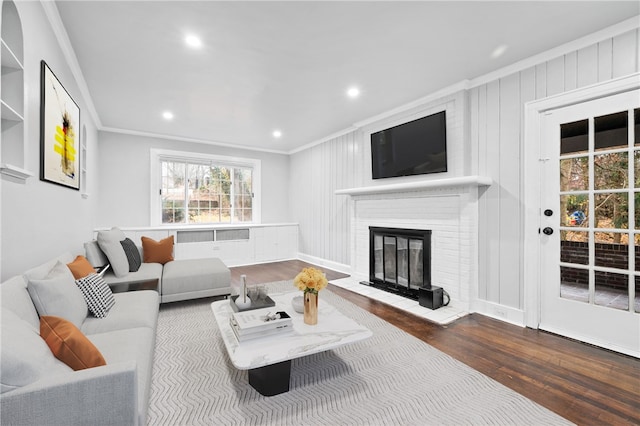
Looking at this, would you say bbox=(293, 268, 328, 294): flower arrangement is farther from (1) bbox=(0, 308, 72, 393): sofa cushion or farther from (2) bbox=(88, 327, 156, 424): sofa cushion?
(1) bbox=(0, 308, 72, 393): sofa cushion

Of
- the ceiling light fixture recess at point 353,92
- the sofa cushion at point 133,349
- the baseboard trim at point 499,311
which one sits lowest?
the baseboard trim at point 499,311

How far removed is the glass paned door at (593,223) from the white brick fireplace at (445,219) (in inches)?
24.1

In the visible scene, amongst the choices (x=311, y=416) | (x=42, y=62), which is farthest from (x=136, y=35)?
(x=311, y=416)

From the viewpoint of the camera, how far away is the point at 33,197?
5.99ft

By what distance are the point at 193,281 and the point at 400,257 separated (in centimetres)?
Result: 260

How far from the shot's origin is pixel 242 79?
10.2 feet

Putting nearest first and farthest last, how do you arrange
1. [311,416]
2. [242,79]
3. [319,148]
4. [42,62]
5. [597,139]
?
[311,416]
[42,62]
[597,139]
[242,79]
[319,148]

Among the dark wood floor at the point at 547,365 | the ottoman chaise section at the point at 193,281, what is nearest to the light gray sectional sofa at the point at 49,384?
the ottoman chaise section at the point at 193,281

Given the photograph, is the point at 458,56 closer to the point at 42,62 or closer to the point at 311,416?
the point at 311,416

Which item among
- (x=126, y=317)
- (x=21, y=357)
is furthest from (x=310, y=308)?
(x=21, y=357)

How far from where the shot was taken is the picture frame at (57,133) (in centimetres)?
197

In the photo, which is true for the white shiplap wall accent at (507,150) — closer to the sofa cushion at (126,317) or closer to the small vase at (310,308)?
the small vase at (310,308)

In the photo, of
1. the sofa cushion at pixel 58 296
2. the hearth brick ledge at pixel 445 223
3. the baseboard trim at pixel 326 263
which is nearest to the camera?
the sofa cushion at pixel 58 296

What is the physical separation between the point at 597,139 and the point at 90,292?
413 centimetres
